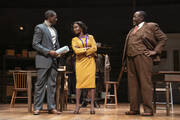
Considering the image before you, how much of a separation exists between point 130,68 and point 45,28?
144cm

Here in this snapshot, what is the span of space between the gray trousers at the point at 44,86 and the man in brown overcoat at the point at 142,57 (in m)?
1.18

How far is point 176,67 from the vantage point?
414 inches

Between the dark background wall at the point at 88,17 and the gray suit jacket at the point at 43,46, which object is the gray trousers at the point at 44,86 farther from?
the dark background wall at the point at 88,17

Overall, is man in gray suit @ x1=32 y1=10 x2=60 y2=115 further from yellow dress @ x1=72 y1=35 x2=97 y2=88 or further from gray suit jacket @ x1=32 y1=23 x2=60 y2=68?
yellow dress @ x1=72 y1=35 x2=97 y2=88

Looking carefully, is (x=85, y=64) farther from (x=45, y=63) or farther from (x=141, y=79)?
(x=141, y=79)

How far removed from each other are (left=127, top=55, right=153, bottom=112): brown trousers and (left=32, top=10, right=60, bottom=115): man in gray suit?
3.84ft

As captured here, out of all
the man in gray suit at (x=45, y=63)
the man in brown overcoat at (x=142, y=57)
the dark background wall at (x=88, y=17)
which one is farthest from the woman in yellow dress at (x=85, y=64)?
the dark background wall at (x=88, y=17)

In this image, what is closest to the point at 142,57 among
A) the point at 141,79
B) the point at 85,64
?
the point at 141,79

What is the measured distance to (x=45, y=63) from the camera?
14.3 ft

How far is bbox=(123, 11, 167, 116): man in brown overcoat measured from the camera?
4152 mm

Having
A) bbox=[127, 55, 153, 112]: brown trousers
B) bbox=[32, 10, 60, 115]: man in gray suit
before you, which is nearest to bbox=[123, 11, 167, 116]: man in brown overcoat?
bbox=[127, 55, 153, 112]: brown trousers

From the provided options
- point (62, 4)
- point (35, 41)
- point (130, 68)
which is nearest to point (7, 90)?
point (62, 4)

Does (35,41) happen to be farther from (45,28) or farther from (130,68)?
(130,68)

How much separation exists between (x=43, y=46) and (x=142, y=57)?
1507 mm
